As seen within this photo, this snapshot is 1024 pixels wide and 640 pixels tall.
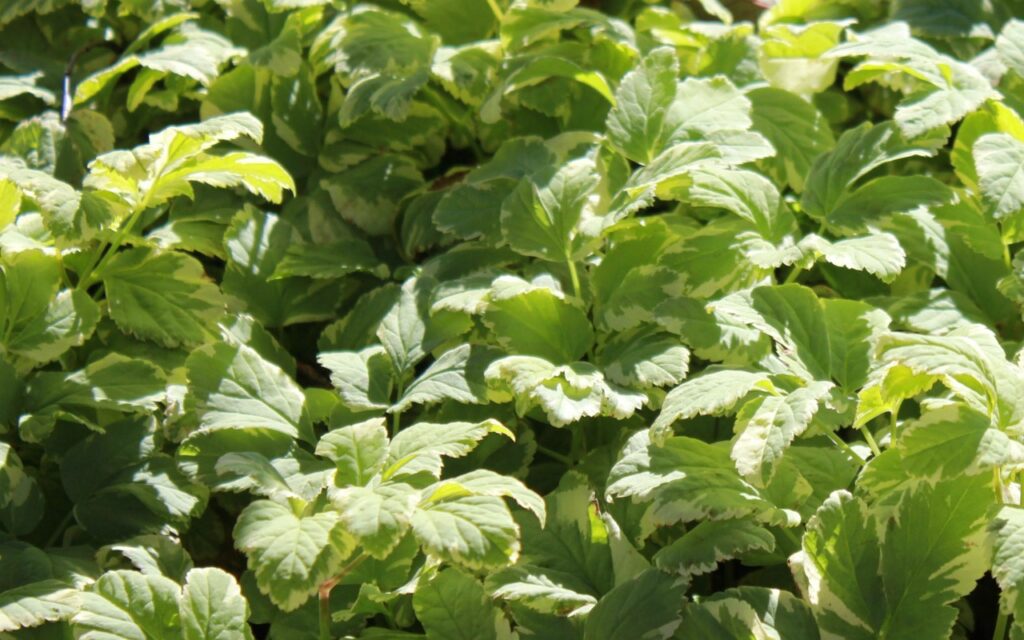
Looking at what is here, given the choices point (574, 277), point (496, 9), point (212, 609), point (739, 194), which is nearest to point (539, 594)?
point (212, 609)

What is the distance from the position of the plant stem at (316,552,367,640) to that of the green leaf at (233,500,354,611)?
23mm

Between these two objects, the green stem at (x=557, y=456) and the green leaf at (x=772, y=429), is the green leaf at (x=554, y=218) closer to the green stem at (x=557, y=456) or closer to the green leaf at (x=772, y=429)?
the green stem at (x=557, y=456)

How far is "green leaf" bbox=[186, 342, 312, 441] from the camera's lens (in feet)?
3.78

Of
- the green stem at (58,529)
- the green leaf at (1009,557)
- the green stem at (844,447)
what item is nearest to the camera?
the green leaf at (1009,557)

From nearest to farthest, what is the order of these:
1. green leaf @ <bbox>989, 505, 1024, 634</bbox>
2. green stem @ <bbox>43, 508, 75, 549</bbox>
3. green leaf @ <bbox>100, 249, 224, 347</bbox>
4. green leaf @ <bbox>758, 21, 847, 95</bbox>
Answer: green leaf @ <bbox>989, 505, 1024, 634</bbox> < green stem @ <bbox>43, 508, 75, 549</bbox> < green leaf @ <bbox>100, 249, 224, 347</bbox> < green leaf @ <bbox>758, 21, 847, 95</bbox>

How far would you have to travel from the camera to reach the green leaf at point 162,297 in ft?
4.32

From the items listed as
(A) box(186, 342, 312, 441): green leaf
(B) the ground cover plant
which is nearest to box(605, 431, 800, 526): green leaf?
(B) the ground cover plant

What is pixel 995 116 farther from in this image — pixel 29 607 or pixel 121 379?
pixel 29 607

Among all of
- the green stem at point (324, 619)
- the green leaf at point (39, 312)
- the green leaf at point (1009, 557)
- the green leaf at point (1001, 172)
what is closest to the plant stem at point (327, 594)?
the green stem at point (324, 619)

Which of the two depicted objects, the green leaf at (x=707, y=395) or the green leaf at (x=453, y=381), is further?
the green leaf at (x=453, y=381)

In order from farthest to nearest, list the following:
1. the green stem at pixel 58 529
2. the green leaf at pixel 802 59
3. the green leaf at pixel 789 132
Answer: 1. the green leaf at pixel 802 59
2. the green leaf at pixel 789 132
3. the green stem at pixel 58 529

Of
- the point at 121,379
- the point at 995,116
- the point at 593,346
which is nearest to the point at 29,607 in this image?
the point at 121,379

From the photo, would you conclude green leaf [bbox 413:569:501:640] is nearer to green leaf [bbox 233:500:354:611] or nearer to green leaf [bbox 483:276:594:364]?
green leaf [bbox 233:500:354:611]

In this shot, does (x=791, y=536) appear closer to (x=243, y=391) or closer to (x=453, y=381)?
(x=453, y=381)
